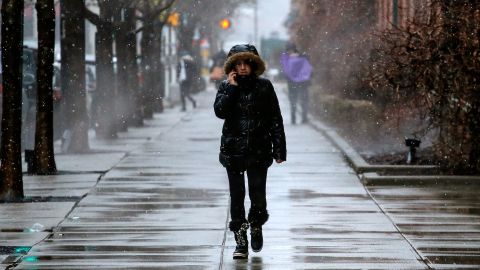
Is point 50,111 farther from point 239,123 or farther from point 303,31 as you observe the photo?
point 303,31

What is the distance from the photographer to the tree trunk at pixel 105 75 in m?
24.5

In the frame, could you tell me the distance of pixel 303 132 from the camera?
2630 cm

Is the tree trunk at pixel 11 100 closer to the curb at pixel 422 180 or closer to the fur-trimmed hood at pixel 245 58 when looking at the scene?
the curb at pixel 422 180

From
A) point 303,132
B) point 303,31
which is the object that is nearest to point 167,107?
point 303,31

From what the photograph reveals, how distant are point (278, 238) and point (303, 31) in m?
22.3

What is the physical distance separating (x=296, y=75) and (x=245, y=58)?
1932 centimetres

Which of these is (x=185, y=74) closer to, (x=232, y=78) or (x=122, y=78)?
(x=122, y=78)

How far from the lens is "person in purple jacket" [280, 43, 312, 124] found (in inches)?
1141

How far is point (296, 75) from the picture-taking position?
2902cm

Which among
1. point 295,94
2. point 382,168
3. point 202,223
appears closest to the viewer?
point 202,223

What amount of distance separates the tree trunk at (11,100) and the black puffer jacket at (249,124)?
14.8 feet

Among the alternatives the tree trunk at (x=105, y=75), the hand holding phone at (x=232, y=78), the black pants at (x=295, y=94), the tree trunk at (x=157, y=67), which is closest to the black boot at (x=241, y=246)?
the hand holding phone at (x=232, y=78)

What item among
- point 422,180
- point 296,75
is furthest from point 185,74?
point 422,180

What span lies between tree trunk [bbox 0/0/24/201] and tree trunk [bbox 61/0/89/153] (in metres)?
6.33
